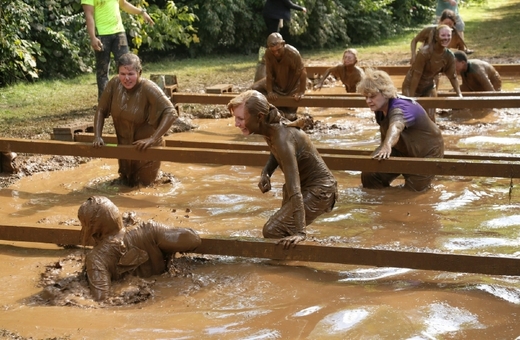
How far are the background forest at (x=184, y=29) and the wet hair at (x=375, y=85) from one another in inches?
311

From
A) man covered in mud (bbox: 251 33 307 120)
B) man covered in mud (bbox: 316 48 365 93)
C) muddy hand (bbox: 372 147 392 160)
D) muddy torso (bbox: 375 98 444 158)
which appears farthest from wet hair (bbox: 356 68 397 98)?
man covered in mud (bbox: 316 48 365 93)

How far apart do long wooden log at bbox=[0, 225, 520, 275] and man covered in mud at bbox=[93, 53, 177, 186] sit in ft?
7.67

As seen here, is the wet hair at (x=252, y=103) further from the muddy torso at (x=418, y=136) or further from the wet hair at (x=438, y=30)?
the wet hair at (x=438, y=30)

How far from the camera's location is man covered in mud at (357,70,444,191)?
24.7 ft

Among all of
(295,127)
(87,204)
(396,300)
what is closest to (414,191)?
(295,127)

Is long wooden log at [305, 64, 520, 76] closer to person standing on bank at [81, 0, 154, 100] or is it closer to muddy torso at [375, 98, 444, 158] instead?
person standing on bank at [81, 0, 154, 100]

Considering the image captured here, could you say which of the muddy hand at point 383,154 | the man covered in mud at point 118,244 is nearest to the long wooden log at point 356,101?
the muddy hand at point 383,154

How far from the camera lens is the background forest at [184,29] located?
14.5m

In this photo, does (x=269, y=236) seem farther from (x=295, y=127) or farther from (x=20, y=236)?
(x=20, y=236)

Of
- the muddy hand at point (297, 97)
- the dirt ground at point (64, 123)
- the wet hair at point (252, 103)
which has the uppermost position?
the wet hair at point (252, 103)

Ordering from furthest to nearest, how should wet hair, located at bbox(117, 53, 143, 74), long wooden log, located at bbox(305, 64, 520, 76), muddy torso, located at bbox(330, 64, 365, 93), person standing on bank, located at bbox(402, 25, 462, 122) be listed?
long wooden log, located at bbox(305, 64, 520, 76), muddy torso, located at bbox(330, 64, 365, 93), person standing on bank, located at bbox(402, 25, 462, 122), wet hair, located at bbox(117, 53, 143, 74)

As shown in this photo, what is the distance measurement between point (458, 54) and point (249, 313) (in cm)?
836

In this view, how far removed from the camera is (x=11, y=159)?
8969 mm

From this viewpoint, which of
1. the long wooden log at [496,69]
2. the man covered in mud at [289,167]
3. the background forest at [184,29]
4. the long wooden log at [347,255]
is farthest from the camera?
the background forest at [184,29]
